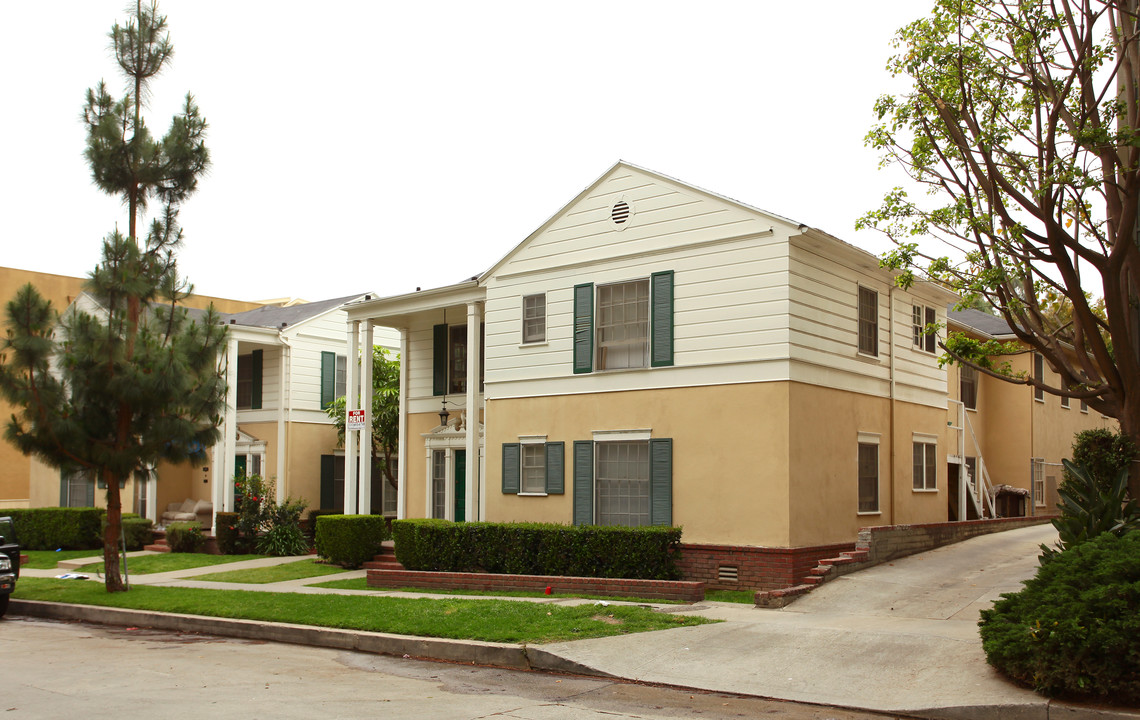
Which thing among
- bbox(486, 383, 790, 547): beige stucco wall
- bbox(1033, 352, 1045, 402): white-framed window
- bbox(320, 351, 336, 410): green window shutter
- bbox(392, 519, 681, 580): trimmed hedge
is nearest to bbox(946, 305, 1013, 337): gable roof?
bbox(1033, 352, 1045, 402): white-framed window

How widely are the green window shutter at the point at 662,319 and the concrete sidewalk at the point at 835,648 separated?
4.64m

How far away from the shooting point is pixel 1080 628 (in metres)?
8.02

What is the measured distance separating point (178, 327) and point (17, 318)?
2471 millimetres

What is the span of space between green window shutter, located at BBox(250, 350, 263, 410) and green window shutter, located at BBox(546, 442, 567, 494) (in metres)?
12.8

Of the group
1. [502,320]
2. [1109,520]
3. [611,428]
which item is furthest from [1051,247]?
[502,320]

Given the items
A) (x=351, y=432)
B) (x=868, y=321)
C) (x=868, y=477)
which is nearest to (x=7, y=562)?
(x=351, y=432)

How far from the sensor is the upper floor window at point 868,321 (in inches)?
730

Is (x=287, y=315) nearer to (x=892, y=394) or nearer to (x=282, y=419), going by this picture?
(x=282, y=419)

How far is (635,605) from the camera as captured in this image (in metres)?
13.9

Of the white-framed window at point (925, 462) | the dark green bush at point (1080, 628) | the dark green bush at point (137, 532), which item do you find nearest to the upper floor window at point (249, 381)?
the dark green bush at point (137, 532)

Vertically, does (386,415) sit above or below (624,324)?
below

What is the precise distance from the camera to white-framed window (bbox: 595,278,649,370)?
17844 mm

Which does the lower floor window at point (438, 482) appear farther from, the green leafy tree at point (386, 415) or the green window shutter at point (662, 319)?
the green window shutter at point (662, 319)

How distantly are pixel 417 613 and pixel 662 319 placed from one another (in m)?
6.88
